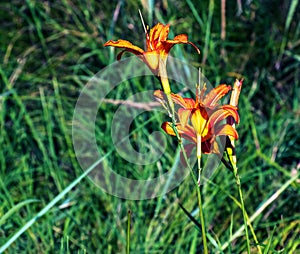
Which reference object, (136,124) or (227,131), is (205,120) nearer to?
(227,131)

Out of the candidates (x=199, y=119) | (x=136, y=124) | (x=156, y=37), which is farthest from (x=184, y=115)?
(x=136, y=124)

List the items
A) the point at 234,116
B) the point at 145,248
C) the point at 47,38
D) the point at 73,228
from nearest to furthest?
the point at 234,116, the point at 145,248, the point at 73,228, the point at 47,38

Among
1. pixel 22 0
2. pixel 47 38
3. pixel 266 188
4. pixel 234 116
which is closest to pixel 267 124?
pixel 266 188

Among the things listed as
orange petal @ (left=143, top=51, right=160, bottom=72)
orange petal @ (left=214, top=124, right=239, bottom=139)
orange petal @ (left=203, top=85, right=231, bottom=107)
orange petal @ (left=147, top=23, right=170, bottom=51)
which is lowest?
orange petal @ (left=214, top=124, right=239, bottom=139)

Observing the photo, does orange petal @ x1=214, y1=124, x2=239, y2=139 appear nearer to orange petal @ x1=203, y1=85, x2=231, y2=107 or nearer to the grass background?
orange petal @ x1=203, y1=85, x2=231, y2=107

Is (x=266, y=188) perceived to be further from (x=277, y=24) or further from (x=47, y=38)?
(x=47, y=38)

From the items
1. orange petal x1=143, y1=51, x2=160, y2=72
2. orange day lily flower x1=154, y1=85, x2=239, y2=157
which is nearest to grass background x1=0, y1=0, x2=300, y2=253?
orange day lily flower x1=154, y1=85, x2=239, y2=157
